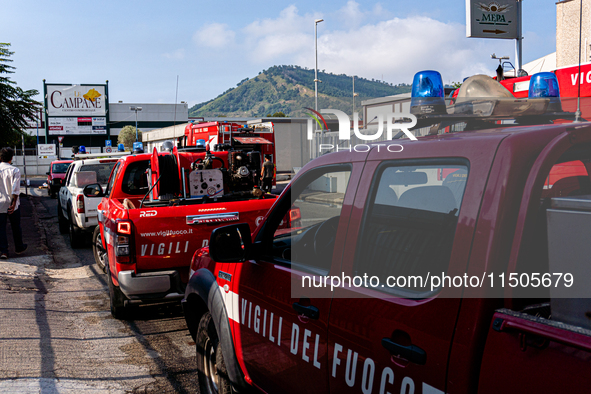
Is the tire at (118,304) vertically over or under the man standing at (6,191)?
under

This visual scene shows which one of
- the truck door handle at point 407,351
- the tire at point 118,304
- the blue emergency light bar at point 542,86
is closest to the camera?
the truck door handle at point 407,351

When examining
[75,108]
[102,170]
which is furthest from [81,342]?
[75,108]

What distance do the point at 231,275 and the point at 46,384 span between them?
1.96m

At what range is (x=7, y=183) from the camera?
8.78 meters

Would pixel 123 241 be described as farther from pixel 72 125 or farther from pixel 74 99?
Answer: pixel 72 125

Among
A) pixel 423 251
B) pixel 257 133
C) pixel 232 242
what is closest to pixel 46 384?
pixel 232 242

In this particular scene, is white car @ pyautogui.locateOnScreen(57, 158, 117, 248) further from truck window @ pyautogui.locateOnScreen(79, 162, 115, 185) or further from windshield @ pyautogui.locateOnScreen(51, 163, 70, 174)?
windshield @ pyautogui.locateOnScreen(51, 163, 70, 174)

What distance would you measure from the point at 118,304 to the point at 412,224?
165 inches

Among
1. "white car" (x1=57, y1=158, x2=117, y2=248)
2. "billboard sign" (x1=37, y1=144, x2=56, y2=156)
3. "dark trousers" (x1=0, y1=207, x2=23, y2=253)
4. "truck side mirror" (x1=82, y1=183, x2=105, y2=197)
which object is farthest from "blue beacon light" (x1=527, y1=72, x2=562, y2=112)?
"billboard sign" (x1=37, y1=144, x2=56, y2=156)

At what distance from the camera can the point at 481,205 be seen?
1677 mm

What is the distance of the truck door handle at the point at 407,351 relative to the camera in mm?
1760

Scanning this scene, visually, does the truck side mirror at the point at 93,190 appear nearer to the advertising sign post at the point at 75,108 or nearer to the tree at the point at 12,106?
the tree at the point at 12,106

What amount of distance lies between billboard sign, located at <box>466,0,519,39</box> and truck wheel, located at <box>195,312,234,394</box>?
1742cm

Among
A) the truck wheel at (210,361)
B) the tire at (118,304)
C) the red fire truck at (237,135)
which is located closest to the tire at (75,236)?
the tire at (118,304)
